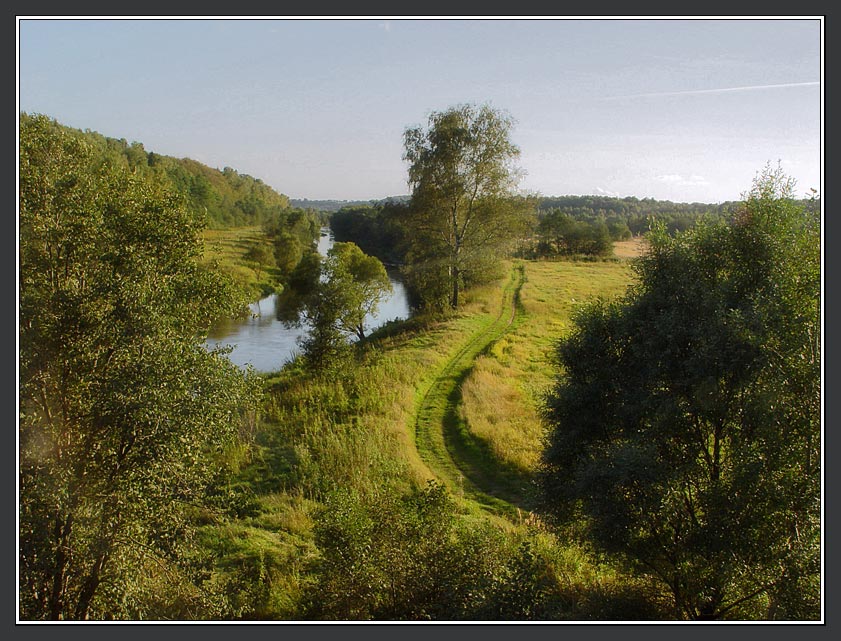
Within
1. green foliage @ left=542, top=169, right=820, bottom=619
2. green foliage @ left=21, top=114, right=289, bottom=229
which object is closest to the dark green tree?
green foliage @ left=21, top=114, right=289, bottom=229

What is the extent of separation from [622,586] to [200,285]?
350 inches

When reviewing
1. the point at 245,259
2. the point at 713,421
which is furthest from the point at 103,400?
the point at 245,259

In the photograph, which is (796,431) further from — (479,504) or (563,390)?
(479,504)

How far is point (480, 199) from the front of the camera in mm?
33531

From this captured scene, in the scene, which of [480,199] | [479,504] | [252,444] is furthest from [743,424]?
[480,199]

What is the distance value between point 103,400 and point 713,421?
8645 millimetres

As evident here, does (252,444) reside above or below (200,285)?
below

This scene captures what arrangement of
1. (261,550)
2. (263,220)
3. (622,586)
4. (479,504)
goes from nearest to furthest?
(622,586) < (261,550) < (479,504) < (263,220)

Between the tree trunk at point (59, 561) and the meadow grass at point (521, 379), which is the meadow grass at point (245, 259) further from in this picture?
the tree trunk at point (59, 561)

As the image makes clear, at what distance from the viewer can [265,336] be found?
119 feet

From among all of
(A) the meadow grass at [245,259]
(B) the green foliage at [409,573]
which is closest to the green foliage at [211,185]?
(A) the meadow grass at [245,259]

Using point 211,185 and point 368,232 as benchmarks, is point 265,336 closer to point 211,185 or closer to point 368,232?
point 211,185

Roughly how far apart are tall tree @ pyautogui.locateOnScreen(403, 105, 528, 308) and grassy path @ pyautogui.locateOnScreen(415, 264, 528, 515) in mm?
10685

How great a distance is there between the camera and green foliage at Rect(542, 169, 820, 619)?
23.4 feet
